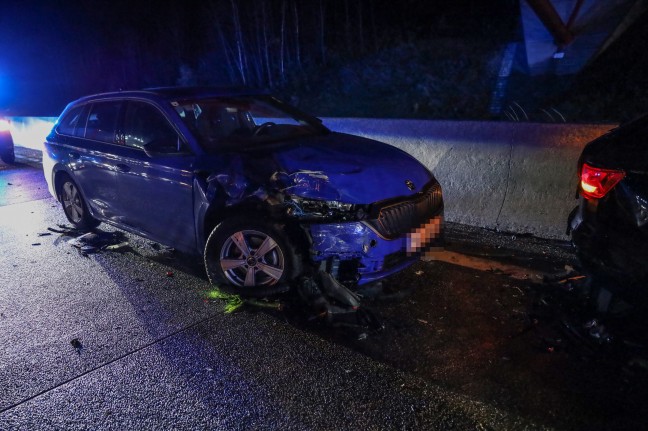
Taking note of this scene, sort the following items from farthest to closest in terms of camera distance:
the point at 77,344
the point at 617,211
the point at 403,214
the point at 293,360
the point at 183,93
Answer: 1. the point at 183,93
2. the point at 403,214
3. the point at 77,344
4. the point at 293,360
5. the point at 617,211

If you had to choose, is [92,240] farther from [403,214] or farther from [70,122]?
[403,214]

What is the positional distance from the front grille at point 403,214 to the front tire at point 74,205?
395cm

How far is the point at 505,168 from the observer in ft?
17.3

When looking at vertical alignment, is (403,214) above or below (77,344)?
above

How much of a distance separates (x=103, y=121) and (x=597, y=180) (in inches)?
187

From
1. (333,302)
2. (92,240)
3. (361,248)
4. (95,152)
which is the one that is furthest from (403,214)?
(92,240)

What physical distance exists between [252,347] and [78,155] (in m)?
3.51

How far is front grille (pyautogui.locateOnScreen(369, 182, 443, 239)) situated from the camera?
3434 millimetres

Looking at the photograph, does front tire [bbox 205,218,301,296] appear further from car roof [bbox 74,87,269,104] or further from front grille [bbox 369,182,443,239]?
car roof [bbox 74,87,269,104]

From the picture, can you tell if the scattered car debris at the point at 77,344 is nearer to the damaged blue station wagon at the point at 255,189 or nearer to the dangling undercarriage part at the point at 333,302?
the damaged blue station wagon at the point at 255,189

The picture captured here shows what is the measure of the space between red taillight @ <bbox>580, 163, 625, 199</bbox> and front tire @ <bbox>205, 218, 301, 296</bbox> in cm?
209

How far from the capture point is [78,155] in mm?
5289

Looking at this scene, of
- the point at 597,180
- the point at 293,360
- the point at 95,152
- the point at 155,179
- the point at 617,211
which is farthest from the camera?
the point at 95,152

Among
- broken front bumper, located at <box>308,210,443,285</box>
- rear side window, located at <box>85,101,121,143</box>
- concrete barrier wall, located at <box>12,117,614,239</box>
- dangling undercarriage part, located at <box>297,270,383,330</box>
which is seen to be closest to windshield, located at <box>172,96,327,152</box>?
rear side window, located at <box>85,101,121,143</box>
